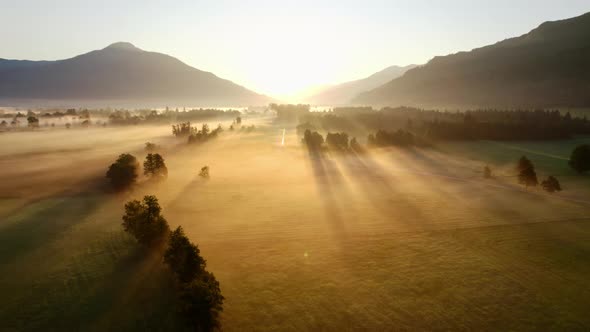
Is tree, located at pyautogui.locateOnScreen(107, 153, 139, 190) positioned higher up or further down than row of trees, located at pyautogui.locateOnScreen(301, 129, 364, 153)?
further down

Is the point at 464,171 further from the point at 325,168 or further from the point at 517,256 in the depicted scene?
the point at 517,256

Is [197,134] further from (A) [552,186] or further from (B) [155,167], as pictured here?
(A) [552,186]

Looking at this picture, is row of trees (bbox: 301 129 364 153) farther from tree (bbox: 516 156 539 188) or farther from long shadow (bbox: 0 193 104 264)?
long shadow (bbox: 0 193 104 264)

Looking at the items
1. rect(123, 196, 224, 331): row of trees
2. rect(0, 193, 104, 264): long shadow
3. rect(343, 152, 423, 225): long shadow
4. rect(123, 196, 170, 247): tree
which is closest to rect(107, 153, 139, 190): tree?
rect(0, 193, 104, 264): long shadow

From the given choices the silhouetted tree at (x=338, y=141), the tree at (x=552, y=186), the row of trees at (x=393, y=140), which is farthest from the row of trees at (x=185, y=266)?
the row of trees at (x=393, y=140)

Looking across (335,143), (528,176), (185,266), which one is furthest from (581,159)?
(185,266)

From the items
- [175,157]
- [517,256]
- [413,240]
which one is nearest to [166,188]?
[175,157]
